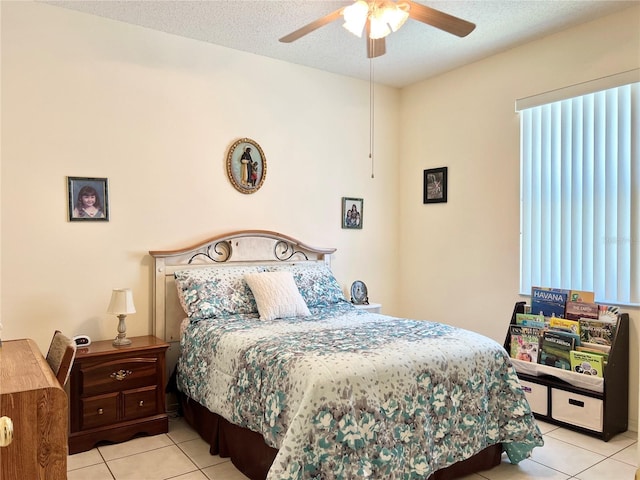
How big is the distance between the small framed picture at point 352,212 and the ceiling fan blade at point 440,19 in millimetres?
2253

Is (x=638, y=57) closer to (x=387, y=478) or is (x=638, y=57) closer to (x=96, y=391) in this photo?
(x=387, y=478)

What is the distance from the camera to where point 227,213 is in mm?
3895

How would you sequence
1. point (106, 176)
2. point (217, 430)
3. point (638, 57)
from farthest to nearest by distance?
point (106, 176) → point (638, 57) → point (217, 430)

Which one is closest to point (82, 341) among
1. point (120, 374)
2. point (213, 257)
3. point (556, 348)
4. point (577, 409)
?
point (120, 374)

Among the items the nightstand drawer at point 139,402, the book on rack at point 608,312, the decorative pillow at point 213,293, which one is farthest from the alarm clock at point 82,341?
the book on rack at point 608,312

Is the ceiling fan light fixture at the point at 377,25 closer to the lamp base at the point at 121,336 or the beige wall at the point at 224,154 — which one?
the beige wall at the point at 224,154

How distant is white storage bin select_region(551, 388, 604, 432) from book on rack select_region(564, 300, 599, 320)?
53 centimetres

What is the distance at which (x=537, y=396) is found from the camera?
3.41 m

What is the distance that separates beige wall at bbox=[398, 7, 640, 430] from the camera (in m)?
3.42

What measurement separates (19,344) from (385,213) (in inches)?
133

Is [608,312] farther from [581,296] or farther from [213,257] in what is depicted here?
[213,257]

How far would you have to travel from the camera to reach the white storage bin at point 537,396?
336 cm

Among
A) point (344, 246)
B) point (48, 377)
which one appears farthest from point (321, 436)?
point (344, 246)

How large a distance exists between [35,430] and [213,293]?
6.14ft
